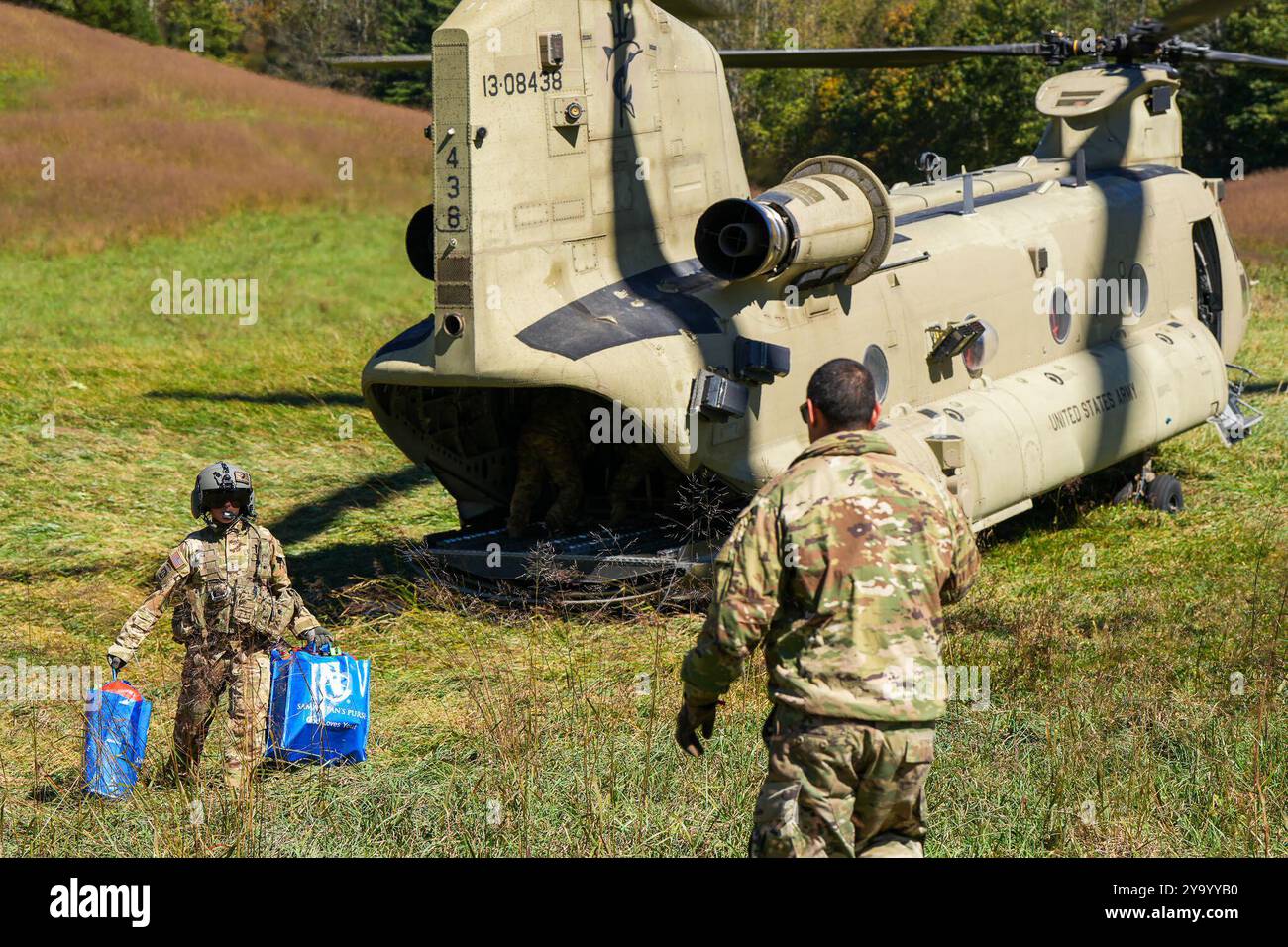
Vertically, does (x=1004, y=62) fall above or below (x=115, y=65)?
above

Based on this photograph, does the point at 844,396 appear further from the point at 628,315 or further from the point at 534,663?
the point at 628,315

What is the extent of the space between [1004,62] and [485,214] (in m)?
40.1

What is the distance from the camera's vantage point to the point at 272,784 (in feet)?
26.1

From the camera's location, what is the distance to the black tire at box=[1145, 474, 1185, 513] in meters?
15.0

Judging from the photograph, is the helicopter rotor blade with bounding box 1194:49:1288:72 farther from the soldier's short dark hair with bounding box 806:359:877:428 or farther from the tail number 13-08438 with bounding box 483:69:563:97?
the soldier's short dark hair with bounding box 806:359:877:428

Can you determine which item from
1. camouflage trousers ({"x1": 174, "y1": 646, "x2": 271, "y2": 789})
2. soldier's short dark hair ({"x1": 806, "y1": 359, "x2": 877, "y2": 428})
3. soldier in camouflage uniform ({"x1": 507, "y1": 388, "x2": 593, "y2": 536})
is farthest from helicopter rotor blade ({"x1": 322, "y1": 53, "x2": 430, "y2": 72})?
soldier's short dark hair ({"x1": 806, "y1": 359, "x2": 877, "y2": 428})

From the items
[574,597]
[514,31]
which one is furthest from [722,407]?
[514,31]

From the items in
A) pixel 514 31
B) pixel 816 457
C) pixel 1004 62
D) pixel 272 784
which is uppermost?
pixel 1004 62

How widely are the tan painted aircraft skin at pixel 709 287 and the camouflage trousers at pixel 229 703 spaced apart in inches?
107

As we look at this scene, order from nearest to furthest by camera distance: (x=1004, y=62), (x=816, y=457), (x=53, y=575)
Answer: (x=816, y=457) → (x=53, y=575) → (x=1004, y=62)

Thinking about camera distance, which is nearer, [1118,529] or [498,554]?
[498,554]

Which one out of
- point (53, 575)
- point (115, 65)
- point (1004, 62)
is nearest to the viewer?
point (53, 575)

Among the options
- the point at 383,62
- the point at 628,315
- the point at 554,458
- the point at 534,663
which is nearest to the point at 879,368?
the point at 628,315

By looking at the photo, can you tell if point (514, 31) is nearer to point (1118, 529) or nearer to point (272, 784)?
point (272, 784)
